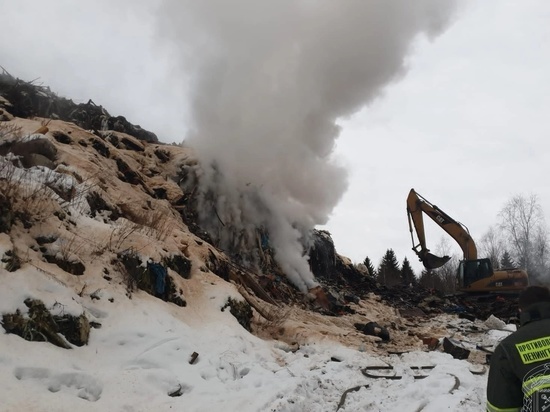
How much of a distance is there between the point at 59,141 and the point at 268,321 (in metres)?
9.44

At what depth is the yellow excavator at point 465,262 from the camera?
16.7 metres

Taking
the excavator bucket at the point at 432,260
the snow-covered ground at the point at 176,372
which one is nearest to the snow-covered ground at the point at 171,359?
the snow-covered ground at the point at 176,372

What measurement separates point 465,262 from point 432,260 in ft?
5.00

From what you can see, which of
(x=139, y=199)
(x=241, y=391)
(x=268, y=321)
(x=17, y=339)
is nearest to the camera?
(x=17, y=339)

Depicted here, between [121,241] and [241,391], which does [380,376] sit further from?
[121,241]

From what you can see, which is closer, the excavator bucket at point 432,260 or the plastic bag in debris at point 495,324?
the plastic bag in debris at point 495,324

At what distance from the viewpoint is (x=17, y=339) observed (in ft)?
13.4

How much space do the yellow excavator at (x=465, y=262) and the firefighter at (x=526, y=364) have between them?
1606 centimetres

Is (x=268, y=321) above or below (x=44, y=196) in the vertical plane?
below

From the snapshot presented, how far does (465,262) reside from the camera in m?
17.5

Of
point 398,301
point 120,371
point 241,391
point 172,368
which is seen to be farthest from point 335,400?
point 398,301

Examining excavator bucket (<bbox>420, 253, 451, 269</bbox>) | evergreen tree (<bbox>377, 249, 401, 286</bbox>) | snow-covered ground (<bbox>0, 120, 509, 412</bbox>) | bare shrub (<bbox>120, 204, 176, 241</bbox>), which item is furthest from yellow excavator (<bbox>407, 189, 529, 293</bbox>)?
evergreen tree (<bbox>377, 249, 401, 286</bbox>)

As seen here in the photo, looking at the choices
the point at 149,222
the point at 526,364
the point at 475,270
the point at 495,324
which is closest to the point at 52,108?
the point at 149,222

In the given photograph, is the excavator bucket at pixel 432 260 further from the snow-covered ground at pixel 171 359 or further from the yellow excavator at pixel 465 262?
the snow-covered ground at pixel 171 359
